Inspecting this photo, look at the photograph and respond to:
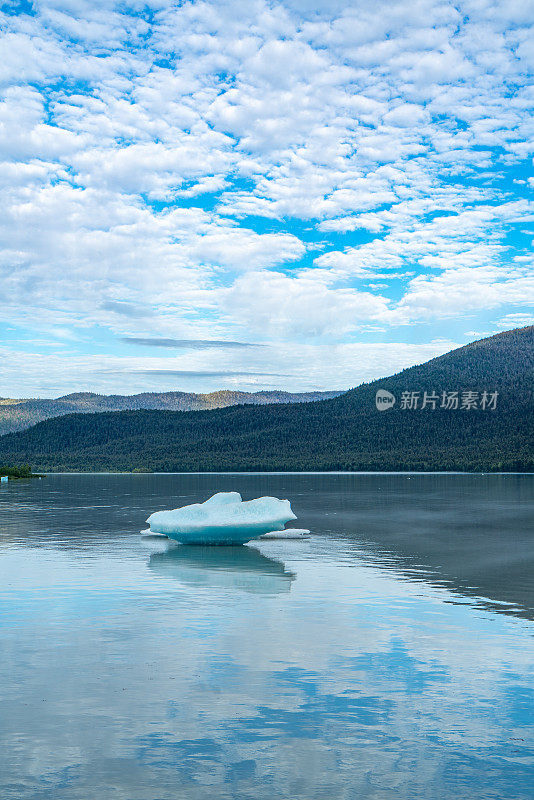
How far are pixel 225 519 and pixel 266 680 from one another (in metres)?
24.1

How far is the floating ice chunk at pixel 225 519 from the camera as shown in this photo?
132 feet

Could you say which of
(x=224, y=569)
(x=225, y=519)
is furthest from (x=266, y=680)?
(x=225, y=519)

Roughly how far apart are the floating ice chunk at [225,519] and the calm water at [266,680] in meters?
4.43

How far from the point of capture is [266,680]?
16484mm

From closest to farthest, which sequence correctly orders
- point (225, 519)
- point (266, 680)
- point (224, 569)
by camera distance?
point (266, 680)
point (224, 569)
point (225, 519)

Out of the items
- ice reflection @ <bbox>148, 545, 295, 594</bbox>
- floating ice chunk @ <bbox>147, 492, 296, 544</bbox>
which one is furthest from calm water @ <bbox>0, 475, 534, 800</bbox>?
floating ice chunk @ <bbox>147, 492, 296, 544</bbox>

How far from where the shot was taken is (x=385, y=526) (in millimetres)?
58219

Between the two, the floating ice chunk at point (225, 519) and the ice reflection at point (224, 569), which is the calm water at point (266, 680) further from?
the floating ice chunk at point (225, 519)

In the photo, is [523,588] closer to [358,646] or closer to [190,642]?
[358,646]

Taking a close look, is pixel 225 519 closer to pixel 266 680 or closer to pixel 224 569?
pixel 224 569

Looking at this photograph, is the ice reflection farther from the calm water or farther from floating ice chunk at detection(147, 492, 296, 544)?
floating ice chunk at detection(147, 492, 296, 544)

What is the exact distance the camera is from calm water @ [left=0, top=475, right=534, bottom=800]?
11.6 m

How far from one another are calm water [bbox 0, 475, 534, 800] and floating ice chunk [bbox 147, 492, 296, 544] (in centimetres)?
443

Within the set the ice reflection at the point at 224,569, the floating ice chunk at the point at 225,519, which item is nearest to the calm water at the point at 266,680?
the ice reflection at the point at 224,569
